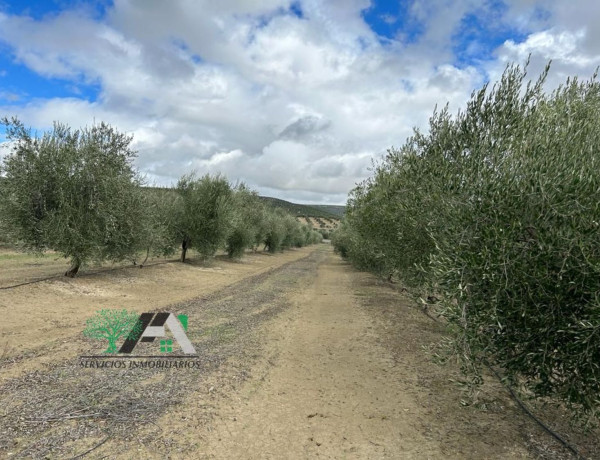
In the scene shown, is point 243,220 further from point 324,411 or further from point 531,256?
point 531,256

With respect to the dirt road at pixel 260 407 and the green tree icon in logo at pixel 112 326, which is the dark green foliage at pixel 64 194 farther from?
the dirt road at pixel 260 407

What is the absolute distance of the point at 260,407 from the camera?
20.9 ft

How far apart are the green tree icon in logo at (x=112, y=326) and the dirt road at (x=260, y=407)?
495 mm

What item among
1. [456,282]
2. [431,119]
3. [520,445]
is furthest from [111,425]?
[431,119]

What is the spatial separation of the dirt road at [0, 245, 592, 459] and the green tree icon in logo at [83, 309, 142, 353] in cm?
49

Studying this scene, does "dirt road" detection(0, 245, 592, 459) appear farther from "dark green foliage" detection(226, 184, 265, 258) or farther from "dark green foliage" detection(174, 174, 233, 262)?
"dark green foliage" detection(226, 184, 265, 258)

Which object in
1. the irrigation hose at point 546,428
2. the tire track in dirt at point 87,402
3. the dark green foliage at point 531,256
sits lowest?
the irrigation hose at point 546,428

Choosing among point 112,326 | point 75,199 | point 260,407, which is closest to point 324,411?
point 260,407

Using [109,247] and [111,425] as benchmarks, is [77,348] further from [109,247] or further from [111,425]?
[109,247]

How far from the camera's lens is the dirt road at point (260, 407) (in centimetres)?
505

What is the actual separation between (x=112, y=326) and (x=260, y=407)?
6482mm

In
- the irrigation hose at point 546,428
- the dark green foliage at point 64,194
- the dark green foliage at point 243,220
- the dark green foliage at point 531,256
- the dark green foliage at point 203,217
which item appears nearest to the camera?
the dark green foliage at point 531,256

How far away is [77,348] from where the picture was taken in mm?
8586

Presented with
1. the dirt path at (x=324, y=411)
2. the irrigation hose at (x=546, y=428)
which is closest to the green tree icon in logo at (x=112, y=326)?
the dirt path at (x=324, y=411)
